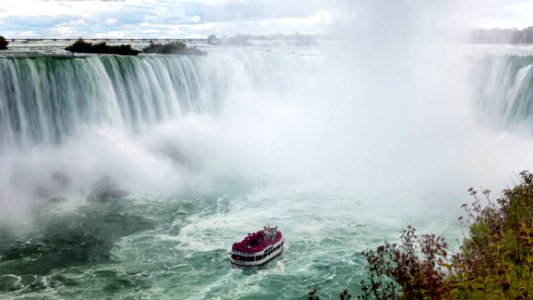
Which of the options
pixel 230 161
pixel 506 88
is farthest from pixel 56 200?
pixel 506 88

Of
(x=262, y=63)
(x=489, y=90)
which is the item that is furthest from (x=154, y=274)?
(x=262, y=63)

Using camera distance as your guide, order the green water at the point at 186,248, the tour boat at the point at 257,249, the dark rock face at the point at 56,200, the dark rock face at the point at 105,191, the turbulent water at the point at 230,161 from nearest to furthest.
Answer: the green water at the point at 186,248 < the tour boat at the point at 257,249 < the turbulent water at the point at 230,161 < the dark rock face at the point at 56,200 < the dark rock face at the point at 105,191

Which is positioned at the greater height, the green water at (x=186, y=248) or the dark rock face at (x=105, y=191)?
the dark rock face at (x=105, y=191)

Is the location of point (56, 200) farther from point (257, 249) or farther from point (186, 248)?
point (257, 249)

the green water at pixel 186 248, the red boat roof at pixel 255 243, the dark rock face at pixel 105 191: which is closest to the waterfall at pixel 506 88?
the green water at pixel 186 248

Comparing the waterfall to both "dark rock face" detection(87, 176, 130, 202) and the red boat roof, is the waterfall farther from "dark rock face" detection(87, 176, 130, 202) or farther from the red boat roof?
"dark rock face" detection(87, 176, 130, 202)

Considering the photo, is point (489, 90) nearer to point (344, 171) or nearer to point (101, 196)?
point (344, 171)

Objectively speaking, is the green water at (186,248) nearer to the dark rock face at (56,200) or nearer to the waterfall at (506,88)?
the dark rock face at (56,200)

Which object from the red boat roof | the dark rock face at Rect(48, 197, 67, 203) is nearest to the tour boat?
the red boat roof

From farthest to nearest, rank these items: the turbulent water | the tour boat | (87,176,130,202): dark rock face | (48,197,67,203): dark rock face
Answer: (87,176,130,202): dark rock face
(48,197,67,203): dark rock face
the turbulent water
the tour boat
